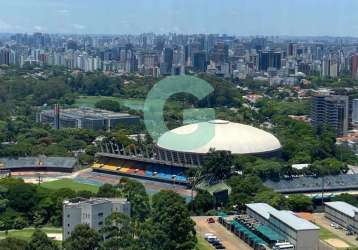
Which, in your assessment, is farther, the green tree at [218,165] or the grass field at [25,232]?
the green tree at [218,165]

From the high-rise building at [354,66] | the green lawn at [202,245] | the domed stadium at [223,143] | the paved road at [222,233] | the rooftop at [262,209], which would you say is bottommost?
the paved road at [222,233]

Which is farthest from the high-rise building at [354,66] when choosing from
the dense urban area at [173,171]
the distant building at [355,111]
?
the distant building at [355,111]

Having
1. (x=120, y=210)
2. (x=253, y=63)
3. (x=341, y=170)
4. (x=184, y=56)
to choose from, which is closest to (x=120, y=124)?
(x=341, y=170)

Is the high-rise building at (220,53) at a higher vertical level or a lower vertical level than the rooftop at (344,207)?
higher

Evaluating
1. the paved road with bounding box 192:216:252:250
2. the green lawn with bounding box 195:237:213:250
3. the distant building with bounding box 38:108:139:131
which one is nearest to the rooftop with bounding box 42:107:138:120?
the distant building with bounding box 38:108:139:131

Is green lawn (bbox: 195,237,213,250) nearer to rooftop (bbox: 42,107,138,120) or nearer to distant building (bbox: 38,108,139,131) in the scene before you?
distant building (bbox: 38,108,139,131)

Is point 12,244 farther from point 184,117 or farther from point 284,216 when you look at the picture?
point 184,117

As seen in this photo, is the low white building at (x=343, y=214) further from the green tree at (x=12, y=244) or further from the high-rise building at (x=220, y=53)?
the high-rise building at (x=220, y=53)

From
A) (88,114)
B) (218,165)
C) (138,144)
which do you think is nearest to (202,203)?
(218,165)

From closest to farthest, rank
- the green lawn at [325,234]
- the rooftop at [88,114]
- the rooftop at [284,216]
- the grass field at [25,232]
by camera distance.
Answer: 1. the rooftop at [284,216]
2. the grass field at [25,232]
3. the green lawn at [325,234]
4. the rooftop at [88,114]
